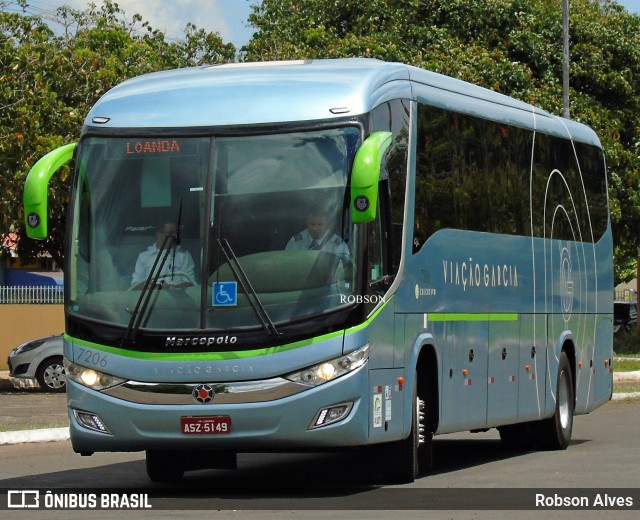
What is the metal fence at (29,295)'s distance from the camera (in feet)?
118

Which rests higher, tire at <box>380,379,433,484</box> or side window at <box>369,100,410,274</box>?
side window at <box>369,100,410,274</box>

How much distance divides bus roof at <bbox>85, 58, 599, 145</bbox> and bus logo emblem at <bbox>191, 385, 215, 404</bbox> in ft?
6.78

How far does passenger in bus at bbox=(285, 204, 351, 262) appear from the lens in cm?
1164

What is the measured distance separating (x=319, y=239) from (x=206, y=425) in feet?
5.37

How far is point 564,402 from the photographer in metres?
18.0

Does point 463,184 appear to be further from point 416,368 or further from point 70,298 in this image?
point 70,298

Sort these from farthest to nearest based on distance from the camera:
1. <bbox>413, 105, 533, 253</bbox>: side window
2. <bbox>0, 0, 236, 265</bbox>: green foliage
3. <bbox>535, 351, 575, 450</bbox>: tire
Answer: <bbox>0, 0, 236, 265</bbox>: green foliage < <bbox>535, 351, 575, 450</bbox>: tire < <bbox>413, 105, 533, 253</bbox>: side window

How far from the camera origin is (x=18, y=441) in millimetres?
17828

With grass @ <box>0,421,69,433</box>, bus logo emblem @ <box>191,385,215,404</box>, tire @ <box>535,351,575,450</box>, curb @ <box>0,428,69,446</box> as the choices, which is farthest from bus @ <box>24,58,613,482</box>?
grass @ <box>0,421,69,433</box>

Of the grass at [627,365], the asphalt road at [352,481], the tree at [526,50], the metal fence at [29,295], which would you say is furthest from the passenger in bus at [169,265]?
the tree at [526,50]

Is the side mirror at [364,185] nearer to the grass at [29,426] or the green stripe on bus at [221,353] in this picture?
the green stripe on bus at [221,353]

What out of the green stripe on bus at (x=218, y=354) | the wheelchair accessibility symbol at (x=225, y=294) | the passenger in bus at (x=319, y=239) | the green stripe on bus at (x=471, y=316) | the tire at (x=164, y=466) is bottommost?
the tire at (x=164, y=466)

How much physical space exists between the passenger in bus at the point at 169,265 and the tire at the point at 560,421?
7.01m

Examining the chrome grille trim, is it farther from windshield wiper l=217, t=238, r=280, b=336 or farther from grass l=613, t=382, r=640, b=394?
grass l=613, t=382, r=640, b=394
